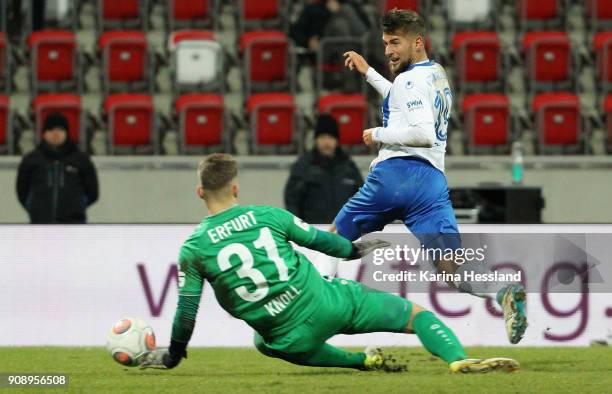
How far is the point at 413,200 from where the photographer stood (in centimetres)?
740

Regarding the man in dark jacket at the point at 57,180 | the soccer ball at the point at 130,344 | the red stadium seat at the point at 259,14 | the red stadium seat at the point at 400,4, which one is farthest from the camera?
the red stadium seat at the point at 259,14

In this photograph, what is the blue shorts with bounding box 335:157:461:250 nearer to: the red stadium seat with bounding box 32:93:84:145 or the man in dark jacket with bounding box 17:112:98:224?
the man in dark jacket with bounding box 17:112:98:224

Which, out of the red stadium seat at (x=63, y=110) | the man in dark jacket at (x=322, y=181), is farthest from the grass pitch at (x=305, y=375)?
the red stadium seat at (x=63, y=110)

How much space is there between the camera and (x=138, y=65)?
14.5m

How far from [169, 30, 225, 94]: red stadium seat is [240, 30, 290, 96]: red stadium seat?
283 mm

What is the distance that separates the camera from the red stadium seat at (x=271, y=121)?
14070mm

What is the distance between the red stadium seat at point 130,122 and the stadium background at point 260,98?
0.01 m

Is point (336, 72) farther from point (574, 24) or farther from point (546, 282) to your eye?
point (546, 282)

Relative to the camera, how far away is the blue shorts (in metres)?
7.36

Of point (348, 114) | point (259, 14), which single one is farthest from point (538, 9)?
point (259, 14)

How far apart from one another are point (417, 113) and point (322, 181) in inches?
179

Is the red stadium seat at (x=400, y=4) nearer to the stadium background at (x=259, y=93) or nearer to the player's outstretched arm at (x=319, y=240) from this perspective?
the stadium background at (x=259, y=93)

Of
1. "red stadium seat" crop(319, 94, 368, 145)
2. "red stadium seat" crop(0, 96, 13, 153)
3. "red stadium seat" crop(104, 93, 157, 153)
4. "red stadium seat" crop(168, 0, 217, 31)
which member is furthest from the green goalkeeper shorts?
"red stadium seat" crop(168, 0, 217, 31)

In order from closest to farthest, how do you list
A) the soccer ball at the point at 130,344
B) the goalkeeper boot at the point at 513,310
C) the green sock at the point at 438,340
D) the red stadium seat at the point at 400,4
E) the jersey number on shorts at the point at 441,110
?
the green sock at the point at 438,340 → the goalkeeper boot at the point at 513,310 → the soccer ball at the point at 130,344 → the jersey number on shorts at the point at 441,110 → the red stadium seat at the point at 400,4
